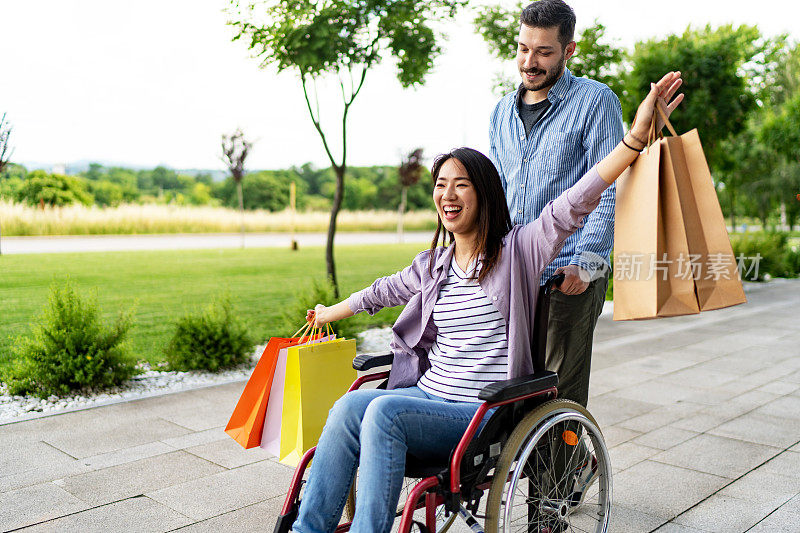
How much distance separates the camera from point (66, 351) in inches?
168

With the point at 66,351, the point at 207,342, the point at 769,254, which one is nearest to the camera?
the point at 66,351

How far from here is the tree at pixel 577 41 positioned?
979 cm

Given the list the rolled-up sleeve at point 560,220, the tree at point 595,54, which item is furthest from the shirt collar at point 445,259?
the tree at point 595,54

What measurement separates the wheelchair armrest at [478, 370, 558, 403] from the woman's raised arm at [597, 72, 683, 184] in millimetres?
550

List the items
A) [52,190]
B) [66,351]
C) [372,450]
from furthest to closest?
[52,190], [66,351], [372,450]

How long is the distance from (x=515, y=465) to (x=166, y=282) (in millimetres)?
8726

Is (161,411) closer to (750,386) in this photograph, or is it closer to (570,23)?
(570,23)

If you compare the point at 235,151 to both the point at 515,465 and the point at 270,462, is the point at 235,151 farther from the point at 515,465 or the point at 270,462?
the point at 515,465

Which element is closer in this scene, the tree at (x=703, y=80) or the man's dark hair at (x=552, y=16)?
the man's dark hair at (x=552, y=16)

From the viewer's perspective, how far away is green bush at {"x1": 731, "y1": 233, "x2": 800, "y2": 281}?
12.4m

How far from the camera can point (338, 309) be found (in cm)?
231

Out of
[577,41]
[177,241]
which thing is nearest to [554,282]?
[577,41]

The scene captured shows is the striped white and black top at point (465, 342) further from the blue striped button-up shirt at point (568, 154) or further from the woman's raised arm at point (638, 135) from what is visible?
the woman's raised arm at point (638, 135)

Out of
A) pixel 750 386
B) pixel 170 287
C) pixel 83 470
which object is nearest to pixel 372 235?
pixel 170 287
